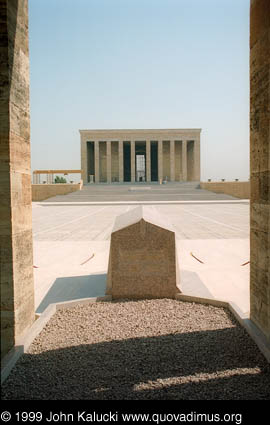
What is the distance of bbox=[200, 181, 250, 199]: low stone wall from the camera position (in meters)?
36.5

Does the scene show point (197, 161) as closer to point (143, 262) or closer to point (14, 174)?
point (143, 262)

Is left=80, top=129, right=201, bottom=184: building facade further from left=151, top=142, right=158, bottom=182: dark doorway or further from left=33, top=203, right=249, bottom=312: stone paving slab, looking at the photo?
left=33, top=203, right=249, bottom=312: stone paving slab

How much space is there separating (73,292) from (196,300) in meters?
2.29

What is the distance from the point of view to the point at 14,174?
377 cm

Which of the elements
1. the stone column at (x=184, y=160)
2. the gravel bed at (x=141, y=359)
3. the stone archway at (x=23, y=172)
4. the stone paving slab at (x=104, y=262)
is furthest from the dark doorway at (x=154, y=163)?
the stone archway at (x=23, y=172)

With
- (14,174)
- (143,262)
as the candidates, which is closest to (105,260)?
(143,262)

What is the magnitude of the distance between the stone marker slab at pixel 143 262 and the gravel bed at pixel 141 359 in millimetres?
636

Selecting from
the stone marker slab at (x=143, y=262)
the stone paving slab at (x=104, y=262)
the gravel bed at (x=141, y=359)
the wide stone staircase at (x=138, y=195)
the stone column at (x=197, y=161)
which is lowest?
the gravel bed at (x=141, y=359)

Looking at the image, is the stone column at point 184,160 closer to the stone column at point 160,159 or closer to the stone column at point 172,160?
the stone column at point 172,160

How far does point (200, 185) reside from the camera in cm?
4306

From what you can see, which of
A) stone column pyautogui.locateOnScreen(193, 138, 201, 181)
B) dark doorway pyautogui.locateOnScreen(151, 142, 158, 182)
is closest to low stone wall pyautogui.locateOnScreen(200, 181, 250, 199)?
stone column pyautogui.locateOnScreen(193, 138, 201, 181)

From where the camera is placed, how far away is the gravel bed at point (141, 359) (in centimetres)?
306

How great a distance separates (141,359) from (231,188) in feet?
119

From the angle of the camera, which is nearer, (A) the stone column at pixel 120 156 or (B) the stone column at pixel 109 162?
(A) the stone column at pixel 120 156
